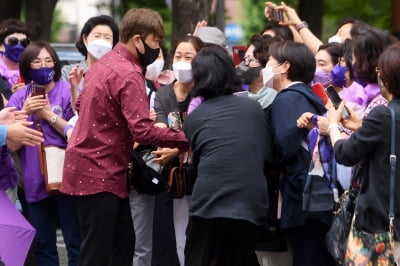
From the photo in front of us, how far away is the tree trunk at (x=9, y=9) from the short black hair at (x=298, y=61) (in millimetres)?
10573

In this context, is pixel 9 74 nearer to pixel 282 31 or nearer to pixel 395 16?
pixel 282 31

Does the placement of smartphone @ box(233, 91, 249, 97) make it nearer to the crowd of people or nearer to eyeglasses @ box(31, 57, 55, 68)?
the crowd of people

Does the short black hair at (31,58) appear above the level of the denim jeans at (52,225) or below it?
above

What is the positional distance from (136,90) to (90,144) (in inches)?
18.4

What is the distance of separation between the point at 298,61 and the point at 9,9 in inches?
428

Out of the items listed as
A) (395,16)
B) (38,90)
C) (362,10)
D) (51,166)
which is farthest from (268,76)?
(362,10)

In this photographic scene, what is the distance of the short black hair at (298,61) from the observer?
23.4ft

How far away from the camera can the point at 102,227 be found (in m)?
6.68

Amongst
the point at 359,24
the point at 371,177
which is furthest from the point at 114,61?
the point at 359,24

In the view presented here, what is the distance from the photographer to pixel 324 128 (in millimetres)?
6301

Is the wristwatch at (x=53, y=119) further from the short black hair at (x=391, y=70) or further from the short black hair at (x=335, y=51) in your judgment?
the short black hair at (x=391, y=70)

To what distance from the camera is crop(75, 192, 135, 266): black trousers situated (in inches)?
263

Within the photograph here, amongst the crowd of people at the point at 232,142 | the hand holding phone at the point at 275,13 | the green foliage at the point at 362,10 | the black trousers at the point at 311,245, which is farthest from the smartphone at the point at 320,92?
the green foliage at the point at 362,10

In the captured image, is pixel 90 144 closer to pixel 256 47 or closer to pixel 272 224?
Result: pixel 272 224
